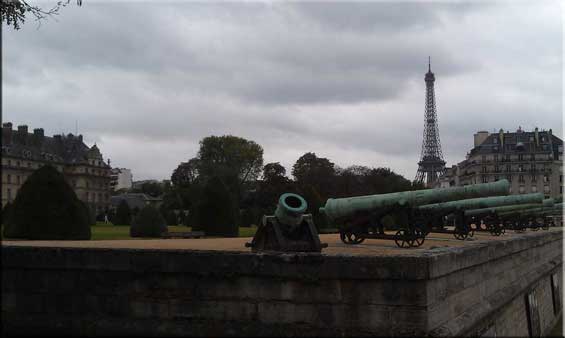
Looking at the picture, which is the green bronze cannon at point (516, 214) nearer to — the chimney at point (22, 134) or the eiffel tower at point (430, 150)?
the chimney at point (22, 134)

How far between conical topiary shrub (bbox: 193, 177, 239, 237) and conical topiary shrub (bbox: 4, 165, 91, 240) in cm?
805

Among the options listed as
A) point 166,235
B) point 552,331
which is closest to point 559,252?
point 552,331

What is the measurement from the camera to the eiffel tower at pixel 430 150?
14662 centimetres

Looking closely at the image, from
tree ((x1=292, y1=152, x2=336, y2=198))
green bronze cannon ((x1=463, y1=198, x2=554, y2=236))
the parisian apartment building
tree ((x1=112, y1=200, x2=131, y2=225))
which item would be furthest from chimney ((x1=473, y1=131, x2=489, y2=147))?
green bronze cannon ((x1=463, y1=198, x2=554, y2=236))

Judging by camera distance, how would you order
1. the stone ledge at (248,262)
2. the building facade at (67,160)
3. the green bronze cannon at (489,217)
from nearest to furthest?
the stone ledge at (248,262), the green bronze cannon at (489,217), the building facade at (67,160)

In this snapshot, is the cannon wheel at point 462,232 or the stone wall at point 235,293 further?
the cannon wheel at point 462,232

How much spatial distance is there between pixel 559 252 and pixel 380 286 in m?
23.1

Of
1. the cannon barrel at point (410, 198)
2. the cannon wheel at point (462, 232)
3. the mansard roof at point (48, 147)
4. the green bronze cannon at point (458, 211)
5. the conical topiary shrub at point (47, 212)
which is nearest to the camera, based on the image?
the cannon barrel at point (410, 198)

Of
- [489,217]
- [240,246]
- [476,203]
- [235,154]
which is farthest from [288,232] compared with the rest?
[235,154]

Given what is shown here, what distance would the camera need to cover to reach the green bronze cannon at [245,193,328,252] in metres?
9.43

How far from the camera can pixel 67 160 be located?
305 ft

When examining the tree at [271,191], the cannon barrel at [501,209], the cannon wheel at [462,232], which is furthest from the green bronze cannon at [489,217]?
the tree at [271,191]

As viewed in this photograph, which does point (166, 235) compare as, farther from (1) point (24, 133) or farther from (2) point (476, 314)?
(1) point (24, 133)

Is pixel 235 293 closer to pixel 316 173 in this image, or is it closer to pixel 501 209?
pixel 501 209
